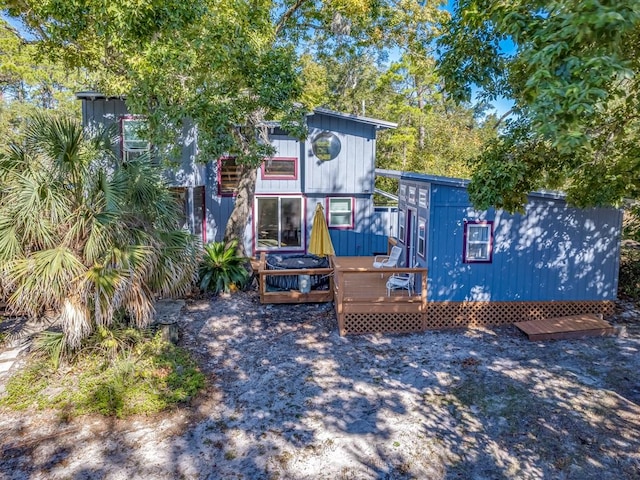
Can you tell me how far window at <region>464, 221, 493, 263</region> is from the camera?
9.48 m

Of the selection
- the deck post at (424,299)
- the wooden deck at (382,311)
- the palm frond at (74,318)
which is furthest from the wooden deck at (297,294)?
the palm frond at (74,318)

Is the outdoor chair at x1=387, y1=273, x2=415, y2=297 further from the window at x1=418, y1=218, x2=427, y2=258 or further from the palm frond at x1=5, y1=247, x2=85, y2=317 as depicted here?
the palm frond at x1=5, y1=247, x2=85, y2=317

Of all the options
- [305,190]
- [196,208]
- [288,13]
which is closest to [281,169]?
[305,190]

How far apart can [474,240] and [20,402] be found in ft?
27.6

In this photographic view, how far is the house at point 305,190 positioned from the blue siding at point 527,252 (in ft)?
19.0

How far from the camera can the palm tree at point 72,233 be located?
21.4 ft

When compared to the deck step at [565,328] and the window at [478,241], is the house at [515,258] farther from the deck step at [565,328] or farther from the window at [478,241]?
the deck step at [565,328]

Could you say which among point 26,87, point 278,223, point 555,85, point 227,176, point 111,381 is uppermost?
point 26,87

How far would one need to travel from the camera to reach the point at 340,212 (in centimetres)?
1505

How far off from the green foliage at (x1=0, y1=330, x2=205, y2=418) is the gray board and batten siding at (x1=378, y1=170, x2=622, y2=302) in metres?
5.29

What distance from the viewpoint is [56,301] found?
6840 mm

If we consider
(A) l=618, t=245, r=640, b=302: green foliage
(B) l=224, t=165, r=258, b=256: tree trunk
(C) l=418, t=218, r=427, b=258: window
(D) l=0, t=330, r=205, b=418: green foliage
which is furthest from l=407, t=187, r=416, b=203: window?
(D) l=0, t=330, r=205, b=418: green foliage

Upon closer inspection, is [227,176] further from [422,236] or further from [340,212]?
[422,236]

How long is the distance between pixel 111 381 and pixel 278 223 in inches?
345
